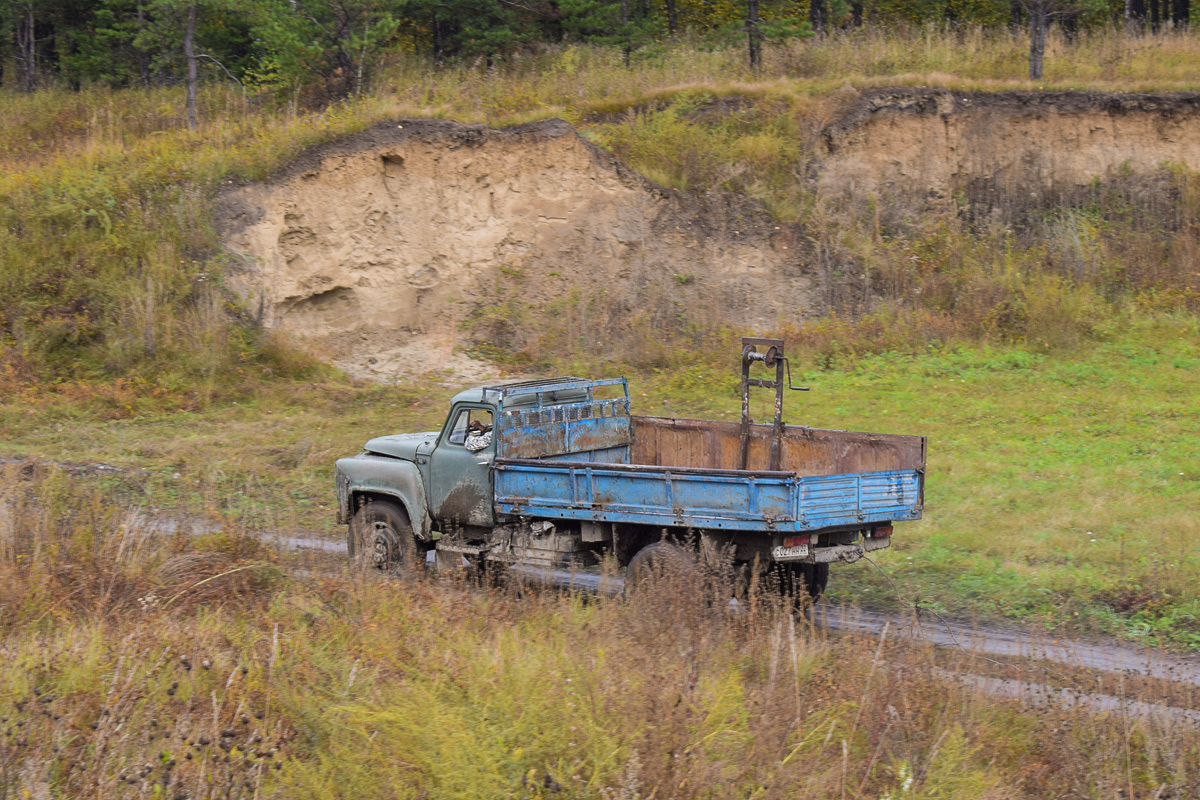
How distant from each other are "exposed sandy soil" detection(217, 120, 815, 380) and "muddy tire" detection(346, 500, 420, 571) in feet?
35.2

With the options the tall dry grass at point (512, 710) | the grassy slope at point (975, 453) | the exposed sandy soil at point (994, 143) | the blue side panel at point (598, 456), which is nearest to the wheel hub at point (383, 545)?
the grassy slope at point (975, 453)

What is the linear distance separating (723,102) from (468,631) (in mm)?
19802

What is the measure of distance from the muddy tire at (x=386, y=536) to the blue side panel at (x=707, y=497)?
1461 millimetres

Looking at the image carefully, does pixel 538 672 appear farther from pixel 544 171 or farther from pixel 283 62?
pixel 283 62

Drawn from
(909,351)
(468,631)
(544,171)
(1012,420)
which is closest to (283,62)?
(544,171)

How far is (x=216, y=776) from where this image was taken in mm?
4953

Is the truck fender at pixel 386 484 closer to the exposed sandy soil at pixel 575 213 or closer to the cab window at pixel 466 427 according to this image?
the cab window at pixel 466 427

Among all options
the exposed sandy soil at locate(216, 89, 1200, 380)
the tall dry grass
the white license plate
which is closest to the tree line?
the exposed sandy soil at locate(216, 89, 1200, 380)

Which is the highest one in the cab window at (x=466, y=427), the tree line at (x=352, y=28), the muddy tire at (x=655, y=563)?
the tree line at (x=352, y=28)

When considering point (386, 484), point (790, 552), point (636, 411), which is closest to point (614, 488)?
point (790, 552)

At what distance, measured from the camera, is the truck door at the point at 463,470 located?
10172 millimetres

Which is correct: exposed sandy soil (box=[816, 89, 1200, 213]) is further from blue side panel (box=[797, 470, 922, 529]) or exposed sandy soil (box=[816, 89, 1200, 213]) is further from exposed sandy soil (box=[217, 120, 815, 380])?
blue side panel (box=[797, 470, 922, 529])

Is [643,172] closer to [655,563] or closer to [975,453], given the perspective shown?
[975,453]

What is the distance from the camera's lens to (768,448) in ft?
35.4
